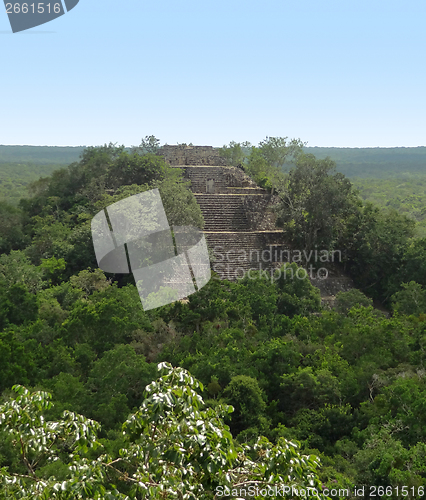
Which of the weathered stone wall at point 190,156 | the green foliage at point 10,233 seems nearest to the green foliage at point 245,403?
the green foliage at point 10,233

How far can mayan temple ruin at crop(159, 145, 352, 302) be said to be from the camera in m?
17.8

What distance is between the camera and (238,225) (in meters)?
20.1

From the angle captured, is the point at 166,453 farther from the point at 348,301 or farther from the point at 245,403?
the point at 348,301

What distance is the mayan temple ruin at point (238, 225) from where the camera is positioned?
17781 mm

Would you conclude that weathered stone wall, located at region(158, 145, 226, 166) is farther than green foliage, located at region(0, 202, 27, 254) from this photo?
Yes

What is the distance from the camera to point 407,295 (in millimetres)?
15172

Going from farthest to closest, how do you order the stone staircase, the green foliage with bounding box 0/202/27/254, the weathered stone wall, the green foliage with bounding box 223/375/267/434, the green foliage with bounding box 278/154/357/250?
the weathered stone wall
the green foliage with bounding box 0/202/27/254
the stone staircase
the green foliage with bounding box 278/154/357/250
the green foliage with bounding box 223/375/267/434

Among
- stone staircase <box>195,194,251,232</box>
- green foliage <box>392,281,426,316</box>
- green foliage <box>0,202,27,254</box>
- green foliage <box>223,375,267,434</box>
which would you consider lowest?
green foliage <box>0,202,27,254</box>

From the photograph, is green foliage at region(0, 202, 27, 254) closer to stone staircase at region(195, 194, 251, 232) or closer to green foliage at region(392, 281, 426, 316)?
stone staircase at region(195, 194, 251, 232)

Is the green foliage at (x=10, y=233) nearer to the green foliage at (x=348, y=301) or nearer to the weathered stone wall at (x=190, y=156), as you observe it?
the weathered stone wall at (x=190, y=156)

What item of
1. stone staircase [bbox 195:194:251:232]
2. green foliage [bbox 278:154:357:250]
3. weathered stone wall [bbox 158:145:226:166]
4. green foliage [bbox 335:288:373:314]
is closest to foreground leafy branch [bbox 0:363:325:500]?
green foliage [bbox 335:288:373:314]

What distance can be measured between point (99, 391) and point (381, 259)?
468 inches

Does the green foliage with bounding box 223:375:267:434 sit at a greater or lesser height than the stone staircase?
greater

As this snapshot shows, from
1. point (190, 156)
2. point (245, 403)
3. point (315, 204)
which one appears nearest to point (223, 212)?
point (315, 204)
